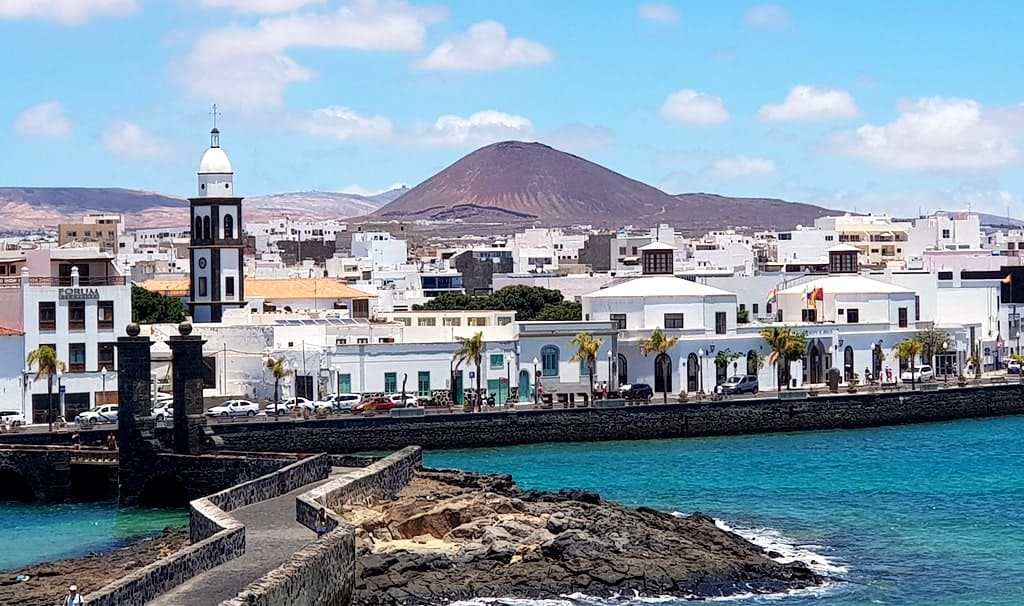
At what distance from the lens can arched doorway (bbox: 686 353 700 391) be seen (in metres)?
67.0

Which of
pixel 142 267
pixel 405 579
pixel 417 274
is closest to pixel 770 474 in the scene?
pixel 405 579

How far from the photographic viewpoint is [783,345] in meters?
67.5

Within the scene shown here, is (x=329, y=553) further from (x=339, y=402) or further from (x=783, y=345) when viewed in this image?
(x=783, y=345)

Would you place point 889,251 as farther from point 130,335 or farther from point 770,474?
point 130,335

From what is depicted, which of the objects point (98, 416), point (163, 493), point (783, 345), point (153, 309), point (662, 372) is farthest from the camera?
point (153, 309)

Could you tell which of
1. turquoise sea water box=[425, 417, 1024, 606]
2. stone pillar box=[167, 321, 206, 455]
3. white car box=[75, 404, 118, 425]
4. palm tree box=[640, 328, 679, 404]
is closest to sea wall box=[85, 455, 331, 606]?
stone pillar box=[167, 321, 206, 455]

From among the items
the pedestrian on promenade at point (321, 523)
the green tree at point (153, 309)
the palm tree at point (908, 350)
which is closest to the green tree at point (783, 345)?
the palm tree at point (908, 350)

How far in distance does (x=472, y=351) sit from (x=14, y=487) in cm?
1921

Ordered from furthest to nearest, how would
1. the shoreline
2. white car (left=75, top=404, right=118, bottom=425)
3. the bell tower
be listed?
the bell tower
white car (left=75, top=404, right=118, bottom=425)
the shoreline

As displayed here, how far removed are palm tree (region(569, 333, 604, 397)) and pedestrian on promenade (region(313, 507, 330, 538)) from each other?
109ft

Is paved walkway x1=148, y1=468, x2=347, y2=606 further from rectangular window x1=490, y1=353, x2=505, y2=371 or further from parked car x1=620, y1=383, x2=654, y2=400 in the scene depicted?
parked car x1=620, y1=383, x2=654, y2=400

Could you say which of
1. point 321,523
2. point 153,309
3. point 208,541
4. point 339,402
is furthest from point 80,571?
point 153,309

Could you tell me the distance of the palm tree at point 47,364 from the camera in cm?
5416

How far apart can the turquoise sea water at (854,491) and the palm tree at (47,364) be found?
11213 millimetres
